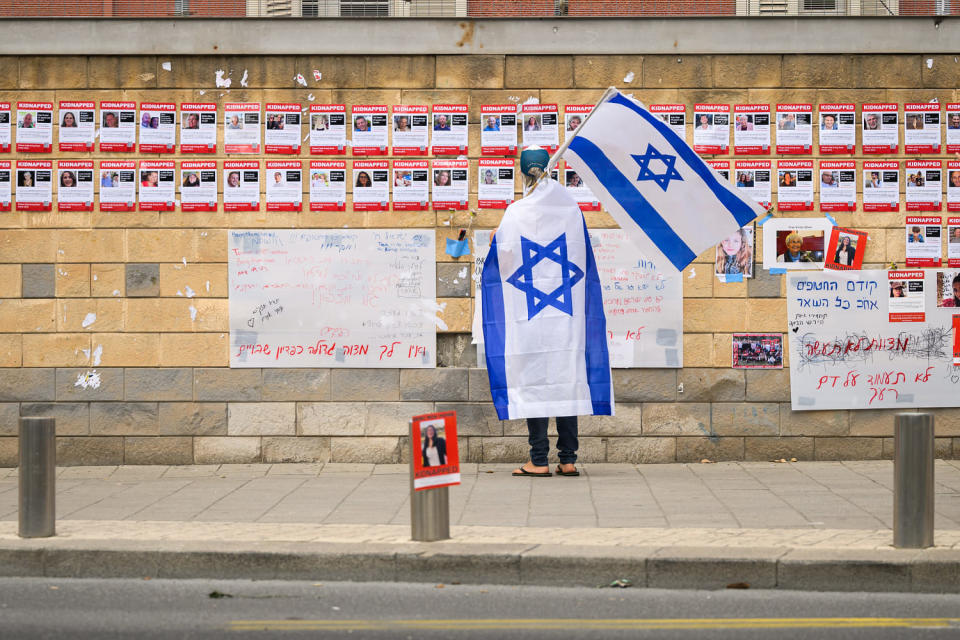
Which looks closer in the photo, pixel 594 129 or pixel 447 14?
pixel 594 129

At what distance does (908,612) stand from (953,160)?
5744mm

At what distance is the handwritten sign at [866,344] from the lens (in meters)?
10.3

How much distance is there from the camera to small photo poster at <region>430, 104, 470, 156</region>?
10.3 m

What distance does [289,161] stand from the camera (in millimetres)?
10305

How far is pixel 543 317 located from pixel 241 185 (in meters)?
3.23

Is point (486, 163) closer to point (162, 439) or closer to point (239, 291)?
point (239, 291)

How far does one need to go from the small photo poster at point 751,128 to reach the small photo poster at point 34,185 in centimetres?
635

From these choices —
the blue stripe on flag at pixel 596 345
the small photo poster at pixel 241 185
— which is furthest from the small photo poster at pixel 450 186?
the small photo poster at pixel 241 185

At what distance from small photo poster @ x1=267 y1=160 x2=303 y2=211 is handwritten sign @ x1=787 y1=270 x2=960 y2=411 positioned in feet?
15.1

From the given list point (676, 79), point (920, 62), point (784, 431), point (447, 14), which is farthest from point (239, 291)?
point (920, 62)

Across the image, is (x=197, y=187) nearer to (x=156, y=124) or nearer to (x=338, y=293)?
(x=156, y=124)

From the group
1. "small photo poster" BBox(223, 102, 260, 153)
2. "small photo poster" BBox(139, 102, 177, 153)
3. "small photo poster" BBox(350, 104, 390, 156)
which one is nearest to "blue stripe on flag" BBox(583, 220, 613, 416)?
"small photo poster" BBox(350, 104, 390, 156)

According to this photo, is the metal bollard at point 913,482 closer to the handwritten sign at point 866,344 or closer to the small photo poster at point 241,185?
the handwritten sign at point 866,344

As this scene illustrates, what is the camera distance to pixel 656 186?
28.0ft
